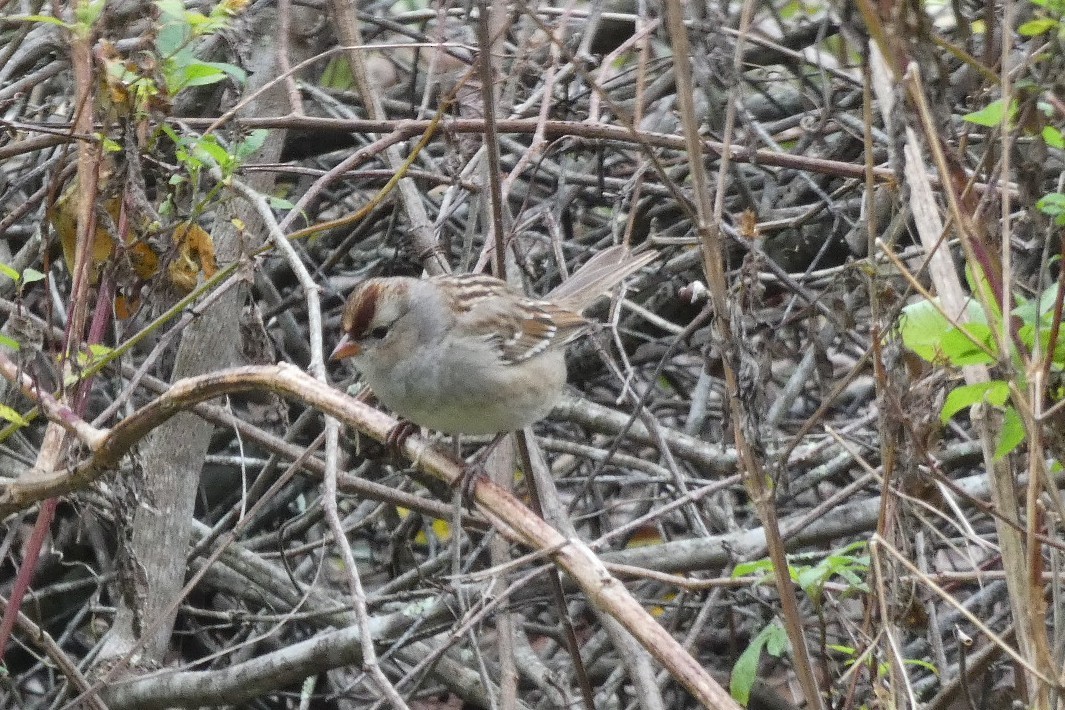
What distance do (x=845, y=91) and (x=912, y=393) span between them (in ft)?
7.92

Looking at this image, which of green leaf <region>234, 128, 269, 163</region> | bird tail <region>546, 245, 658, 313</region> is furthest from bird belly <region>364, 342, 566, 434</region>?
green leaf <region>234, 128, 269, 163</region>

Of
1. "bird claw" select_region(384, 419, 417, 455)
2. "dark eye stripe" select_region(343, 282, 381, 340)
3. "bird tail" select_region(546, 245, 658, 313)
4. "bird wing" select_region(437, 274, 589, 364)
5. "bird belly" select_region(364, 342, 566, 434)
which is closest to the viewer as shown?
"bird claw" select_region(384, 419, 417, 455)

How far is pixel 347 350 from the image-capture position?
3195mm

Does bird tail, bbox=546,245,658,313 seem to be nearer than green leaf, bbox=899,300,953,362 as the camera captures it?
No

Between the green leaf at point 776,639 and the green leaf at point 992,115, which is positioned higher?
the green leaf at point 992,115

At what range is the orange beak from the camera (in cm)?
317

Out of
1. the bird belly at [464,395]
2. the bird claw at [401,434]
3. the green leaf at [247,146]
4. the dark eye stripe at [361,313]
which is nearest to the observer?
the green leaf at [247,146]

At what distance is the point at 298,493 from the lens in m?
4.50

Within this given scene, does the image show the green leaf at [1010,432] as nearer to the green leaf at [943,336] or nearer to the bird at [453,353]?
the green leaf at [943,336]

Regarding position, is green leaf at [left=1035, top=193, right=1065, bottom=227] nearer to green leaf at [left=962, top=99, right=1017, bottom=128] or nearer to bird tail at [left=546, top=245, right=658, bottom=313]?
green leaf at [left=962, top=99, right=1017, bottom=128]

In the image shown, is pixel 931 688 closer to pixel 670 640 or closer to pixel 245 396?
pixel 670 640

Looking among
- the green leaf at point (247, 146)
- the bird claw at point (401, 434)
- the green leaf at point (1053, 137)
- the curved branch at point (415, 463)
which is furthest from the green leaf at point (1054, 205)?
the green leaf at point (247, 146)

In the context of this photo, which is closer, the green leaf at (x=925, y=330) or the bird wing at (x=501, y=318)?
the green leaf at (x=925, y=330)

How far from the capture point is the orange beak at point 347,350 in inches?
125
